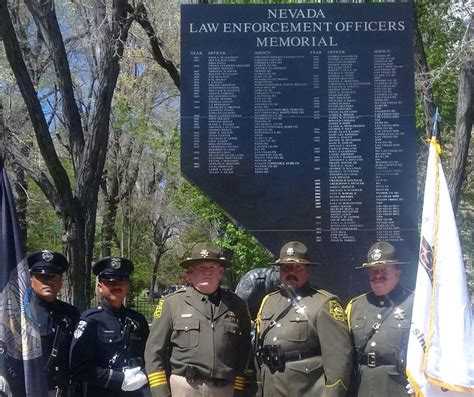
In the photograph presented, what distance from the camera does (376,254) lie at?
5.19 metres

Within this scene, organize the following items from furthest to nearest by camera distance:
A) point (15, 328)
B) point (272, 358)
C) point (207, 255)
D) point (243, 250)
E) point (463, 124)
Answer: point (243, 250) < point (463, 124) < point (207, 255) < point (272, 358) < point (15, 328)

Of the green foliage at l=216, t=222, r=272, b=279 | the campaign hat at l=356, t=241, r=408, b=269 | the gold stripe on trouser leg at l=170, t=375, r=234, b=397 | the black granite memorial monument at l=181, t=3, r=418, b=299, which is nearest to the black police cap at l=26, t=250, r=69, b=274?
the gold stripe on trouser leg at l=170, t=375, r=234, b=397

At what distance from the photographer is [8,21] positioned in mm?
7559

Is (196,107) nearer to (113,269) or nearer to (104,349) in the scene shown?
(113,269)

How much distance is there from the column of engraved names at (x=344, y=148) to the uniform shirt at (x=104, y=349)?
1.96 meters

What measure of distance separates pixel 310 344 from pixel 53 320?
6.29ft

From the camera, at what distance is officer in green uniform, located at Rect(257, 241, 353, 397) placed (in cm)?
484

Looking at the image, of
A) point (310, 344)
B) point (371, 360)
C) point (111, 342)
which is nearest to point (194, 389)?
point (111, 342)

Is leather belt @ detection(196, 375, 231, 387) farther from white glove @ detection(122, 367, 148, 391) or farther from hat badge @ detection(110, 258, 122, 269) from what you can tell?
hat badge @ detection(110, 258, 122, 269)

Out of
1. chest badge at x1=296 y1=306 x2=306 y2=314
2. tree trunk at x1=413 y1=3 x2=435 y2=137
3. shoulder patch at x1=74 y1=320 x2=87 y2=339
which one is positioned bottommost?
shoulder patch at x1=74 y1=320 x2=87 y2=339

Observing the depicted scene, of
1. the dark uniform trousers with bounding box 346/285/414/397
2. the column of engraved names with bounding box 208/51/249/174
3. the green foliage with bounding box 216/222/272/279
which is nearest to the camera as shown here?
the dark uniform trousers with bounding box 346/285/414/397

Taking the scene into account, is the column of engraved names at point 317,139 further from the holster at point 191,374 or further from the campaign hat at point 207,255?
the holster at point 191,374

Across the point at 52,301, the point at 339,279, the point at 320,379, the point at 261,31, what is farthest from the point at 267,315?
the point at 261,31

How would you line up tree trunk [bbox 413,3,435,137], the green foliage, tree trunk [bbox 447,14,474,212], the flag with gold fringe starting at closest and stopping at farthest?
the flag with gold fringe → tree trunk [bbox 447,14,474,212] → tree trunk [bbox 413,3,435,137] → the green foliage
